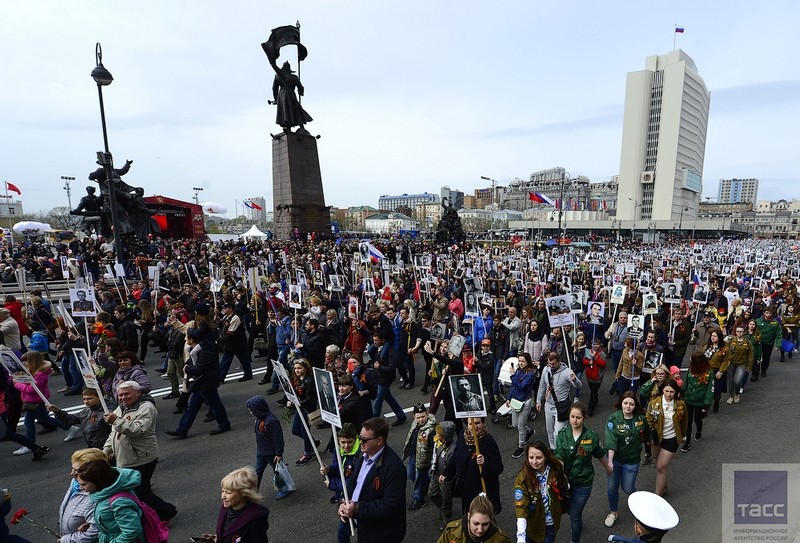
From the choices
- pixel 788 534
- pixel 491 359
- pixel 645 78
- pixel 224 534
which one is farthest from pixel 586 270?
pixel 645 78

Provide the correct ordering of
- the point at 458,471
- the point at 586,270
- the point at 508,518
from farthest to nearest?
the point at 586,270, the point at 508,518, the point at 458,471

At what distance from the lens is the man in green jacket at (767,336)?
903cm

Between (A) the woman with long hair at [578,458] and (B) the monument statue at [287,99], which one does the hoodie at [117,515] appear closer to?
(A) the woman with long hair at [578,458]

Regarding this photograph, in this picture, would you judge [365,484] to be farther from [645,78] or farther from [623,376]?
[645,78]

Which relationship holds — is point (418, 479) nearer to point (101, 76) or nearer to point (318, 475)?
point (318, 475)

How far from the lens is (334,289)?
13977mm

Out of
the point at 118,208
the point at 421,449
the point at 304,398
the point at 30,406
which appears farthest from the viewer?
the point at 118,208

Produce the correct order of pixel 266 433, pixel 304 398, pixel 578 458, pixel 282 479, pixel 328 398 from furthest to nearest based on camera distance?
1. pixel 304 398
2. pixel 282 479
3. pixel 266 433
4. pixel 328 398
5. pixel 578 458

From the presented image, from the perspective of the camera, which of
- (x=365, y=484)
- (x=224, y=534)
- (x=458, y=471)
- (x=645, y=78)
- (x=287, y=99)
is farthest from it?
(x=645, y=78)

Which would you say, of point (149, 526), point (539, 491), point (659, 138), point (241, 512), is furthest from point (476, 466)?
point (659, 138)

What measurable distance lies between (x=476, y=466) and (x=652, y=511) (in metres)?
1.55

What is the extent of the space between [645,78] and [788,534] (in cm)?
13481

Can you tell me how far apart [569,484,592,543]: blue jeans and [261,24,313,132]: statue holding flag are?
3215cm

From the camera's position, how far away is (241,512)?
312 centimetres
